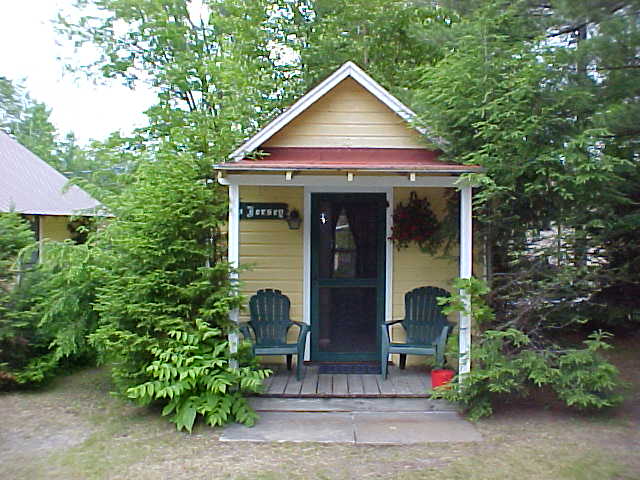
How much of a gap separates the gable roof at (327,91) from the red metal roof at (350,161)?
227 millimetres

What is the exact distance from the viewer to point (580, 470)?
420cm

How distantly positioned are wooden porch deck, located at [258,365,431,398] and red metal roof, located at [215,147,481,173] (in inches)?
87.6

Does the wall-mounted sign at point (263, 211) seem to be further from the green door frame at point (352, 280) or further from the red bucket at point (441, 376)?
the red bucket at point (441, 376)

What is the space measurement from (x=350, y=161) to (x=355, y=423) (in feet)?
8.30

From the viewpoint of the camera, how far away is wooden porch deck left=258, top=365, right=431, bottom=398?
575 centimetres

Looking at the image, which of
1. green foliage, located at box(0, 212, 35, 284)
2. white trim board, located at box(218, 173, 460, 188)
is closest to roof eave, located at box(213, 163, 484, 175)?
white trim board, located at box(218, 173, 460, 188)

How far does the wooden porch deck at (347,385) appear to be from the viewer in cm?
575

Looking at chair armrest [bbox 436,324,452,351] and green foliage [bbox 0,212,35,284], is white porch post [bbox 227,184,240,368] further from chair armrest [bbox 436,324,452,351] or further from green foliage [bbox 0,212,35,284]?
green foliage [bbox 0,212,35,284]

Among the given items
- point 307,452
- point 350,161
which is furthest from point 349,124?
point 307,452

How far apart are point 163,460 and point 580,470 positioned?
3120 millimetres

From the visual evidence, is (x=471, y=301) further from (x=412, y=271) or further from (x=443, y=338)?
(x=412, y=271)

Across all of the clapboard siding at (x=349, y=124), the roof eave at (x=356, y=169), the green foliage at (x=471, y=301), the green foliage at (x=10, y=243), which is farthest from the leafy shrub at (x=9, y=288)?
the green foliage at (x=471, y=301)

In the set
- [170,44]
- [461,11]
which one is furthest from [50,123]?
[461,11]

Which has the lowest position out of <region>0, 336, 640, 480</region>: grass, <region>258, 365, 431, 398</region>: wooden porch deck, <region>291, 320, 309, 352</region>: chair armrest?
<region>0, 336, 640, 480</region>: grass
